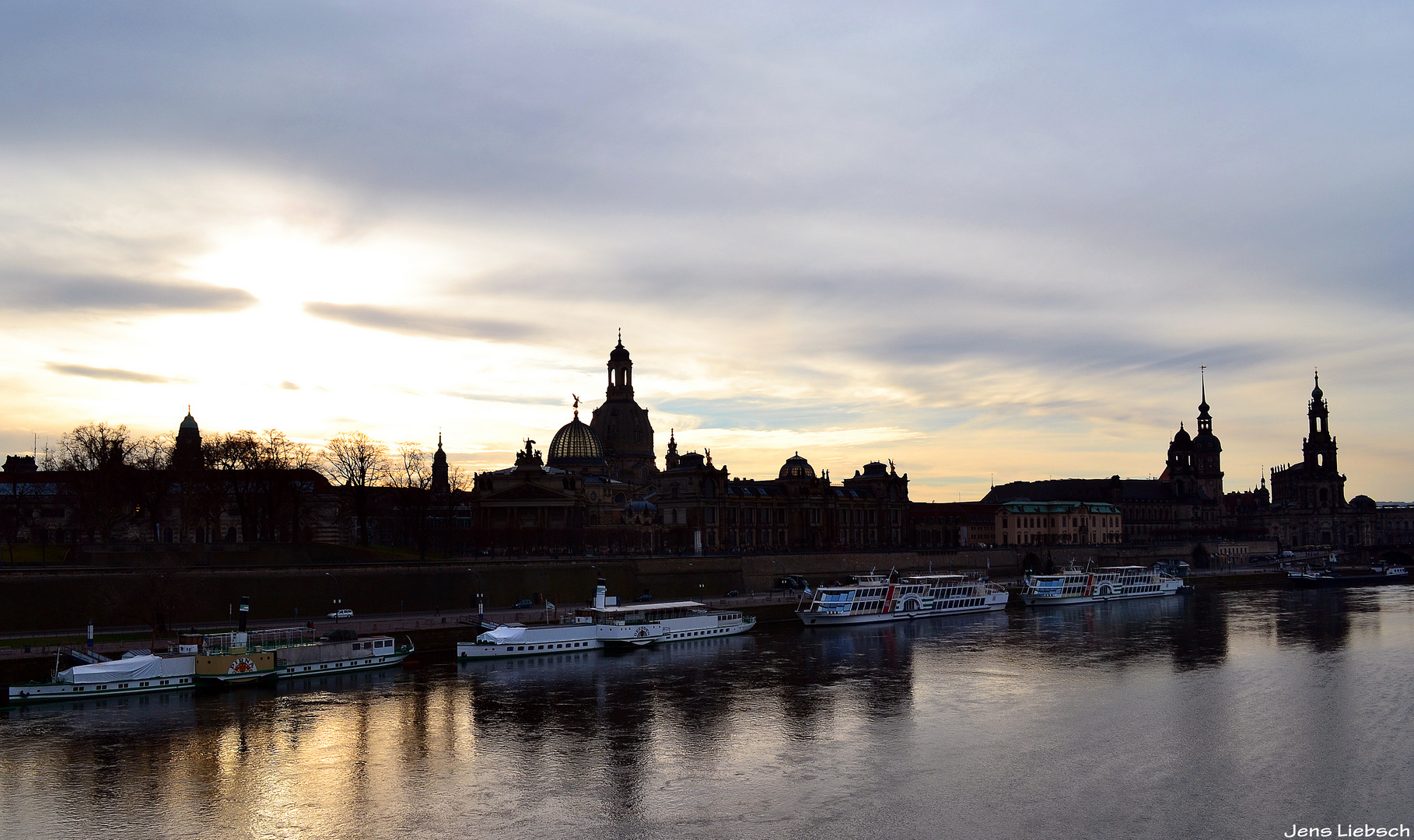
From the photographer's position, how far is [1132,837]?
3572 centimetres

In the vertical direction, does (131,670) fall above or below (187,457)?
below

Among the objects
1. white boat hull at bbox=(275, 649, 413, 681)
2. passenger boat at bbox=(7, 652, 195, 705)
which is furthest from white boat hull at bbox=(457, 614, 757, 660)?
passenger boat at bbox=(7, 652, 195, 705)

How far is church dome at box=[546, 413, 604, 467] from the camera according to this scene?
161m

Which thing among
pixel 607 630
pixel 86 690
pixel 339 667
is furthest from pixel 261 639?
pixel 607 630

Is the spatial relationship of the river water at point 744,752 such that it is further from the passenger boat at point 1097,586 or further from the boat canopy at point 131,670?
the passenger boat at point 1097,586

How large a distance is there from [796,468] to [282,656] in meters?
120

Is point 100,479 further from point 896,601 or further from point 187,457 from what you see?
point 896,601

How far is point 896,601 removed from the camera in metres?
103

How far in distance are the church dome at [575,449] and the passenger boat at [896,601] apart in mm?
53310

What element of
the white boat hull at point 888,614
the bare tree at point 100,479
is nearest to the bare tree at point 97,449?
the bare tree at point 100,479

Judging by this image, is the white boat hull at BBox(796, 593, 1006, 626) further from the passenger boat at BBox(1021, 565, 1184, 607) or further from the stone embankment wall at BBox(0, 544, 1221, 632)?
the stone embankment wall at BBox(0, 544, 1221, 632)

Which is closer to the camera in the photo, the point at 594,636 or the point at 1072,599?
the point at 594,636

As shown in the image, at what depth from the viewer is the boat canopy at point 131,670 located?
5694 centimetres

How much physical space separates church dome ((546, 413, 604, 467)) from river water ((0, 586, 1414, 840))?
88.6 m
